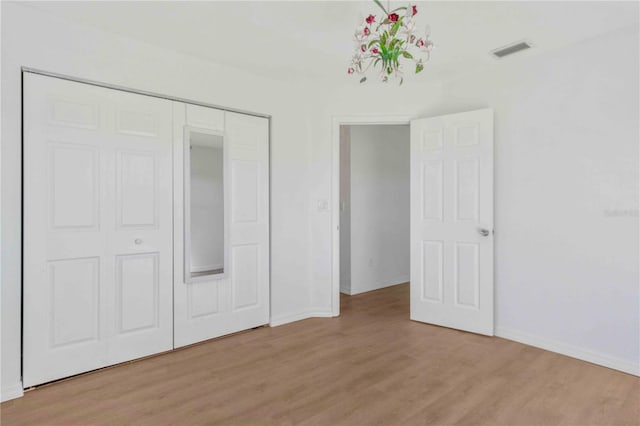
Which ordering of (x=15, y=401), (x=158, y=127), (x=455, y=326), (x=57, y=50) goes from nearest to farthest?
(x=15, y=401) → (x=57, y=50) → (x=158, y=127) → (x=455, y=326)

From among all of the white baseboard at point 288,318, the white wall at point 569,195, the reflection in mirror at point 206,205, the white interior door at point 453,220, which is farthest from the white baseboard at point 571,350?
the reflection in mirror at point 206,205

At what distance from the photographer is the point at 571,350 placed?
2.77 metres

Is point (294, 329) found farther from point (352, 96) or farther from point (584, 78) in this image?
point (584, 78)

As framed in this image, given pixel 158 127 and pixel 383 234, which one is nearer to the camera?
pixel 158 127

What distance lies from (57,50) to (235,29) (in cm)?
116

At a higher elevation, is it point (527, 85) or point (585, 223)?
point (527, 85)

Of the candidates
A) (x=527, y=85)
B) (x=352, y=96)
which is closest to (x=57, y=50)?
(x=352, y=96)

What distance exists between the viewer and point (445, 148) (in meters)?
3.40

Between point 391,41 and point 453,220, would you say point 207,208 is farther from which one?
point 453,220

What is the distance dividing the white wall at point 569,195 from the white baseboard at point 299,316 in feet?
5.46

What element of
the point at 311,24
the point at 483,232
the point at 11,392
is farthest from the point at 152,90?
the point at 483,232

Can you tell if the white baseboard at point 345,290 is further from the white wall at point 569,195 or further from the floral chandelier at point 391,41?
the floral chandelier at point 391,41

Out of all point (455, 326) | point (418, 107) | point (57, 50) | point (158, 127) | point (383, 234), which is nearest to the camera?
point (57, 50)

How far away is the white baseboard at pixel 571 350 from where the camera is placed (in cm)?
251
